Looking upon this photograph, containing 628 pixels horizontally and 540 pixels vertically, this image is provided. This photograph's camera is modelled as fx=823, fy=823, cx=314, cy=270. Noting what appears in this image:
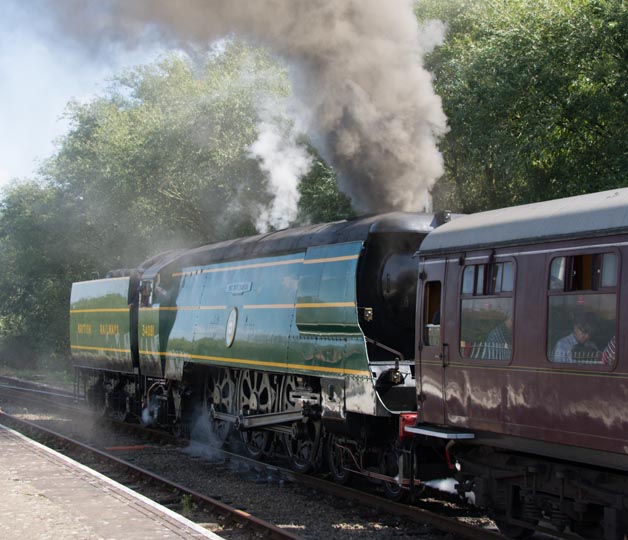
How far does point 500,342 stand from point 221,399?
760 centimetres

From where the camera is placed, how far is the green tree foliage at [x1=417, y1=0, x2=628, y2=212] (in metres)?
16.9

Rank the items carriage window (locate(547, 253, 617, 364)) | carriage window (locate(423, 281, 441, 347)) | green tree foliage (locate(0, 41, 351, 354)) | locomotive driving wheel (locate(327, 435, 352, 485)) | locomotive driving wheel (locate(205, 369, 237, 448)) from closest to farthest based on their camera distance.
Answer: carriage window (locate(547, 253, 617, 364)), carriage window (locate(423, 281, 441, 347)), locomotive driving wheel (locate(327, 435, 352, 485)), locomotive driving wheel (locate(205, 369, 237, 448)), green tree foliage (locate(0, 41, 351, 354))

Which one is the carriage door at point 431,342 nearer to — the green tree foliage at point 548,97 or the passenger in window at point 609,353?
the passenger in window at point 609,353

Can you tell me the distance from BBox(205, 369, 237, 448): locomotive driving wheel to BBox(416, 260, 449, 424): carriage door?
578cm

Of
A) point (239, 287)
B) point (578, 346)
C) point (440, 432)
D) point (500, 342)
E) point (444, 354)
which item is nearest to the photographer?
point (578, 346)

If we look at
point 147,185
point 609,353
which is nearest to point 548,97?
point 609,353

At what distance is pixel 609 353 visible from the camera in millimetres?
6008

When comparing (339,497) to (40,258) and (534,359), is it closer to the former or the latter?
(534,359)

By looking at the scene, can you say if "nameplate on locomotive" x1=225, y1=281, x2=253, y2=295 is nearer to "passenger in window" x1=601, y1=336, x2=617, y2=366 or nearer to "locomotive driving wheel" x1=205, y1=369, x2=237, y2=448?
"locomotive driving wheel" x1=205, y1=369, x2=237, y2=448

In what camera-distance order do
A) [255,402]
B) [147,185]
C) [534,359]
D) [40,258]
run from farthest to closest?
1. [40,258]
2. [147,185]
3. [255,402]
4. [534,359]

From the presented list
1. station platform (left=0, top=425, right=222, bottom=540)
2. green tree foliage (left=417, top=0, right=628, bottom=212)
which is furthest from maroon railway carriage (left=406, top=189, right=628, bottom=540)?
green tree foliage (left=417, top=0, right=628, bottom=212)

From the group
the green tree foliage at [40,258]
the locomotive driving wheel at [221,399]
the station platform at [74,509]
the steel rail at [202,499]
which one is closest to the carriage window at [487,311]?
the steel rail at [202,499]

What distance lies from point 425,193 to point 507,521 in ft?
19.8

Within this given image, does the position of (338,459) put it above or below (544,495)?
below
